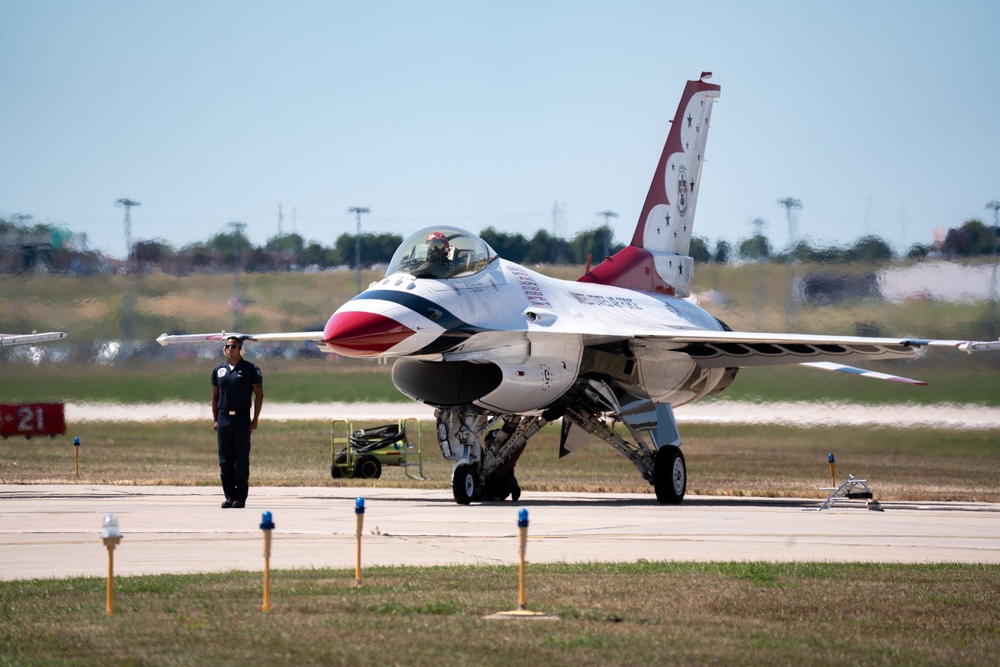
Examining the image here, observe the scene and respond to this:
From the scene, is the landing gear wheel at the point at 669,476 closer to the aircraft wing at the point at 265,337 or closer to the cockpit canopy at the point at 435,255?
the cockpit canopy at the point at 435,255

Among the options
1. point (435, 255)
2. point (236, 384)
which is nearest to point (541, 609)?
point (236, 384)

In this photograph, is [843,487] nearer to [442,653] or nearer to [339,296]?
[442,653]

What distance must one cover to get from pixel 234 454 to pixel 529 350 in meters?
4.44

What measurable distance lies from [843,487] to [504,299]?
17.2 feet

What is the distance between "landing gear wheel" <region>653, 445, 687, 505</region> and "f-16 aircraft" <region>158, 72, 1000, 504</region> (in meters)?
0.02

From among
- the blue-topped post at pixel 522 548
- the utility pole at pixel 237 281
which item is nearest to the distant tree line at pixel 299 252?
the utility pole at pixel 237 281

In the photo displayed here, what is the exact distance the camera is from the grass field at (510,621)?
6.93 m

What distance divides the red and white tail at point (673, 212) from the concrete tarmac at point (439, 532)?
5358mm

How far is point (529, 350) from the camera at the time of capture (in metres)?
18.5

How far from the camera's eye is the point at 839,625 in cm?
820

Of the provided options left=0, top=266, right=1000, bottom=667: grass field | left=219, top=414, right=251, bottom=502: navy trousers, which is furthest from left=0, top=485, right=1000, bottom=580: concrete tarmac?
left=0, top=266, right=1000, bottom=667: grass field

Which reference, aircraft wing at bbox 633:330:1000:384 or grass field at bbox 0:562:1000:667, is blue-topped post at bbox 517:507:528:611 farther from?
aircraft wing at bbox 633:330:1000:384

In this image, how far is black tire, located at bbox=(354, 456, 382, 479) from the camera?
26.4 m

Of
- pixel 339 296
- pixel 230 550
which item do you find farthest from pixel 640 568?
pixel 339 296
